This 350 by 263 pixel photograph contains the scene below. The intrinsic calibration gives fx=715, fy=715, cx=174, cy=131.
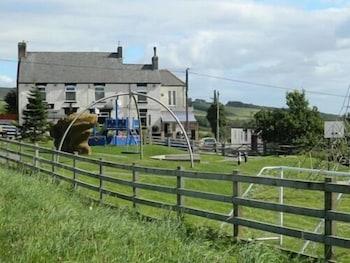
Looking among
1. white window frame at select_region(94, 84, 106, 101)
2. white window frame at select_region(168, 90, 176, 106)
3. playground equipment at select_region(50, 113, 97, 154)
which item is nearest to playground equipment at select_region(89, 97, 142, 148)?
playground equipment at select_region(50, 113, 97, 154)

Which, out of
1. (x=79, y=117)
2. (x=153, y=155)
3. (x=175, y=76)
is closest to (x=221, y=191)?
(x=79, y=117)

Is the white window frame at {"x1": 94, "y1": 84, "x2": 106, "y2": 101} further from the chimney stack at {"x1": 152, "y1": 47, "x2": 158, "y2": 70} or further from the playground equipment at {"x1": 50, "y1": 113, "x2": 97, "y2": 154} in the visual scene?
the playground equipment at {"x1": 50, "y1": 113, "x2": 97, "y2": 154}

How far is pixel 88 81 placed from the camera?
84562mm

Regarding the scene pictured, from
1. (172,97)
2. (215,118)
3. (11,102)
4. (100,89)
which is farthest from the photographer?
(215,118)

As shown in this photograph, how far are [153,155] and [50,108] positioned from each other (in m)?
38.0

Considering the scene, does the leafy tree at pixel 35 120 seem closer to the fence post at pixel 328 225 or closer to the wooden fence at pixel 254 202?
the wooden fence at pixel 254 202

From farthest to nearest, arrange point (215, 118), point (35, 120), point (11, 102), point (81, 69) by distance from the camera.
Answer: point (215, 118), point (11, 102), point (81, 69), point (35, 120)

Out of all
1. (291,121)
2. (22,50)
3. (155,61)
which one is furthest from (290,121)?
(22,50)

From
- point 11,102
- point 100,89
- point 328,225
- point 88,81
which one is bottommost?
point 328,225

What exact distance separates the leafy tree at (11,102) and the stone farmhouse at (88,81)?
7895 millimetres

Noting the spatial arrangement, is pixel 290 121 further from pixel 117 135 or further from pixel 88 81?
pixel 88 81

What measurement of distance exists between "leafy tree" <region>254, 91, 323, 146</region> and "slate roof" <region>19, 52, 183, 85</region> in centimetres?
1701

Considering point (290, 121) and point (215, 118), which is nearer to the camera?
point (290, 121)

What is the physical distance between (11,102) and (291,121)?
39.3 meters
